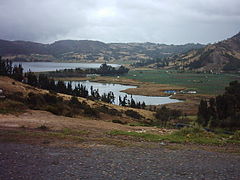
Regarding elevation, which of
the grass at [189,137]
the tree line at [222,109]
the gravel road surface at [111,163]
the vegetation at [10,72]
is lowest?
the tree line at [222,109]

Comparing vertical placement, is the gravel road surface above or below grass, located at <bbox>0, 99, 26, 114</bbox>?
below

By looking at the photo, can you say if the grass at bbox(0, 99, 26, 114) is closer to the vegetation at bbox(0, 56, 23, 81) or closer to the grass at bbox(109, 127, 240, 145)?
the grass at bbox(109, 127, 240, 145)

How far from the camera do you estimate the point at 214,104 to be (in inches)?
1639

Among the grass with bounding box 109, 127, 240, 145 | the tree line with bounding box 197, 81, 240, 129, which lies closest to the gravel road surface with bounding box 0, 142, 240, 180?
the grass with bounding box 109, 127, 240, 145

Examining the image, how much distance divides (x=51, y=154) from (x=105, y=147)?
2.72m

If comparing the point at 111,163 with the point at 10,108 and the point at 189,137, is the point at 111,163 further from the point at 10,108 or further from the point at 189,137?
the point at 10,108

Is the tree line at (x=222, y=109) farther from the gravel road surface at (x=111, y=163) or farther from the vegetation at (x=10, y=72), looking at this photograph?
the vegetation at (x=10, y=72)

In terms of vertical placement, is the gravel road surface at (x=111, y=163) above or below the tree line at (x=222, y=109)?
above

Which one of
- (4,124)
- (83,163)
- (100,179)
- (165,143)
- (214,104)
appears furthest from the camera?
(214,104)

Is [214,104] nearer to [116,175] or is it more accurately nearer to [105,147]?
[105,147]

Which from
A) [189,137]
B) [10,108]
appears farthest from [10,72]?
[189,137]

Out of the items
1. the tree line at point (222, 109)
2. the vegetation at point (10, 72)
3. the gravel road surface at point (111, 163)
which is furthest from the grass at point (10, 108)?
the vegetation at point (10, 72)

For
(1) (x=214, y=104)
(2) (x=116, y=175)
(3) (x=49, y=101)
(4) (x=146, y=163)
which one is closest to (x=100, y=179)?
(2) (x=116, y=175)

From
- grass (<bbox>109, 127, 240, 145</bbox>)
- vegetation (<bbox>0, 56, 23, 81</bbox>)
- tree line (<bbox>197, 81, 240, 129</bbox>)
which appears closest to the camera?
grass (<bbox>109, 127, 240, 145</bbox>)
